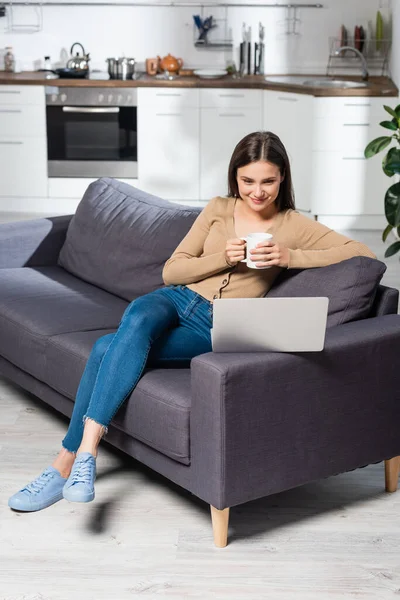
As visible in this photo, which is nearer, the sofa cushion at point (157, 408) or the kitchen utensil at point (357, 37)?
the sofa cushion at point (157, 408)

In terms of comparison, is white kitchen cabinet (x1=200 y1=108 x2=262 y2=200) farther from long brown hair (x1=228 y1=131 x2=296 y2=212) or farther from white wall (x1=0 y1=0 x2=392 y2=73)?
long brown hair (x1=228 y1=131 x2=296 y2=212)

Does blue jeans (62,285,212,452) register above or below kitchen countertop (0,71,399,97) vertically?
below

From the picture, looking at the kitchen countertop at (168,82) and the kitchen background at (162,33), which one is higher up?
the kitchen background at (162,33)

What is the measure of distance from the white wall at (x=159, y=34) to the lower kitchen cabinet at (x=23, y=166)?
2.49 ft

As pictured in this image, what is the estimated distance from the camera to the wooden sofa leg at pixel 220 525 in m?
2.57

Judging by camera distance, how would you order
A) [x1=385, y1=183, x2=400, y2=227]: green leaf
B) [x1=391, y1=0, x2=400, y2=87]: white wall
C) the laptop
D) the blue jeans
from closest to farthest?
the laptop → the blue jeans → [x1=385, y1=183, x2=400, y2=227]: green leaf → [x1=391, y1=0, x2=400, y2=87]: white wall

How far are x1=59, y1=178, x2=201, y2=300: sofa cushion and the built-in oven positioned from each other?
8.62 ft

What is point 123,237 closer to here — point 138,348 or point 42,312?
point 42,312

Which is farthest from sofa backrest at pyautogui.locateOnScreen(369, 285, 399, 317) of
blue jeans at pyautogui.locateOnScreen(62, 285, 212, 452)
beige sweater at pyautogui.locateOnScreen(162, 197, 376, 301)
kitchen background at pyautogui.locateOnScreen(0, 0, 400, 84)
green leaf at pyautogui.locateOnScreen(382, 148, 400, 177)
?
kitchen background at pyautogui.locateOnScreen(0, 0, 400, 84)

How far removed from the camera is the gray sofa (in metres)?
2.48

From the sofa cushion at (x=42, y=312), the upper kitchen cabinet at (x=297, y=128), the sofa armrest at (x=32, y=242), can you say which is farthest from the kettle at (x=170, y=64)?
the sofa cushion at (x=42, y=312)

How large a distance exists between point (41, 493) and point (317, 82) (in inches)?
180

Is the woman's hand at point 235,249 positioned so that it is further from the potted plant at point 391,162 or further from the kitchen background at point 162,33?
the kitchen background at point 162,33

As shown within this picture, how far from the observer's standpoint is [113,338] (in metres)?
2.79
